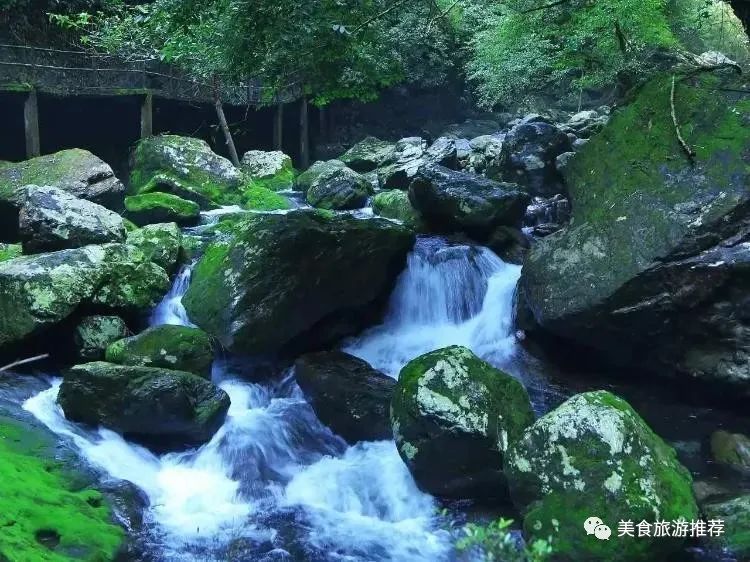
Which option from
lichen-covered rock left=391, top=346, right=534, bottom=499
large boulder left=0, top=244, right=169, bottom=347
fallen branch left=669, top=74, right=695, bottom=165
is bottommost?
lichen-covered rock left=391, top=346, right=534, bottom=499

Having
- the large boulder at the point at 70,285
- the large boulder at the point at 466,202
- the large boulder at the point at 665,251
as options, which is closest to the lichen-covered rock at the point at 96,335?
the large boulder at the point at 70,285

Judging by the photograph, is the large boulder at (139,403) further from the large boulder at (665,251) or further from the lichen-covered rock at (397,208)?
the lichen-covered rock at (397,208)

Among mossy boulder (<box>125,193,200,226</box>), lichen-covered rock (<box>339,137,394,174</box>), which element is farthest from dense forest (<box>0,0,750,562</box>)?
lichen-covered rock (<box>339,137,394,174</box>)

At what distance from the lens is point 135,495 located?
6098mm

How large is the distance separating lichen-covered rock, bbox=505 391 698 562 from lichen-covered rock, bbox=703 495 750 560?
271mm

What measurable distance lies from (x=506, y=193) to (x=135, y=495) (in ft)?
23.6

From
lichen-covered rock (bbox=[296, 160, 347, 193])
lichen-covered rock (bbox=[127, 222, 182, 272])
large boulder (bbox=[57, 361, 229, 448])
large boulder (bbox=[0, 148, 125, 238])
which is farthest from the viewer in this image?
lichen-covered rock (bbox=[296, 160, 347, 193])

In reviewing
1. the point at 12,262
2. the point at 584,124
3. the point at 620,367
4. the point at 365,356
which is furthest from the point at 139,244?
the point at 584,124

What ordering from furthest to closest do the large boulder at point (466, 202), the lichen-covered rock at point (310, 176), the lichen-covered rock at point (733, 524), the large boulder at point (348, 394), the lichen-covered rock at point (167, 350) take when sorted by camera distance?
the lichen-covered rock at point (310, 176)
the large boulder at point (466, 202)
the lichen-covered rock at point (167, 350)
the large boulder at point (348, 394)
the lichen-covered rock at point (733, 524)

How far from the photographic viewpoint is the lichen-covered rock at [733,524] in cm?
507

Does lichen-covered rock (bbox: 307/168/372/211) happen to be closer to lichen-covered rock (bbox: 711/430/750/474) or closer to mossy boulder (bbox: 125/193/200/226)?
mossy boulder (bbox: 125/193/200/226)

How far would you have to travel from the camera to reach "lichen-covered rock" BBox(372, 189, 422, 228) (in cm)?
1196

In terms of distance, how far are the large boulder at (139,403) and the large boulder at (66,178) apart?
5.68 metres

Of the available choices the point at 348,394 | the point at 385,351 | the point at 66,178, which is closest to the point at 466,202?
the point at 385,351
